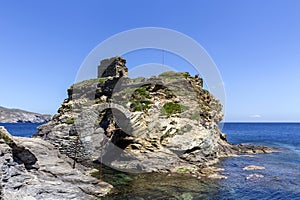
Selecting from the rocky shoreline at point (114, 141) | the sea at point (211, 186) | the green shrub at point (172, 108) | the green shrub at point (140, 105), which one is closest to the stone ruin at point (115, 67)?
the rocky shoreline at point (114, 141)

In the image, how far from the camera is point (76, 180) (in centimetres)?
2247

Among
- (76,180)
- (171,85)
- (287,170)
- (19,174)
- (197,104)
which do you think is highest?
(171,85)

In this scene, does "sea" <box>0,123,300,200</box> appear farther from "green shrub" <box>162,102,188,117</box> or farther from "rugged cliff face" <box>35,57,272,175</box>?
"green shrub" <box>162,102,188,117</box>

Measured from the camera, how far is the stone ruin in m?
61.5

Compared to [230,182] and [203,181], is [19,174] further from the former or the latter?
[230,182]

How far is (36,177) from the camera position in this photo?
19781 millimetres

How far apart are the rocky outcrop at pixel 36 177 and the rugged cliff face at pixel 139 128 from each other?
5.00 m

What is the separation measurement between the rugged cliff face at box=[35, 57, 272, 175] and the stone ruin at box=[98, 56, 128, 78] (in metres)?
5.90

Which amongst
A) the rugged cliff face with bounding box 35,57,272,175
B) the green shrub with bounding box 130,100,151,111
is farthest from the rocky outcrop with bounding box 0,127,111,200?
the green shrub with bounding box 130,100,151,111

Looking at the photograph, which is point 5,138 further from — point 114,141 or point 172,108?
point 172,108

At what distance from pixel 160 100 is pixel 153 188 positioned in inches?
950

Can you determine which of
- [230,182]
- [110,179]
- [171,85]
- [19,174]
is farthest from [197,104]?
[19,174]

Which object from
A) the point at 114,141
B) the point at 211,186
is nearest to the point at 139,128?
the point at 114,141

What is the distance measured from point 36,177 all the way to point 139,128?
21137 millimetres
